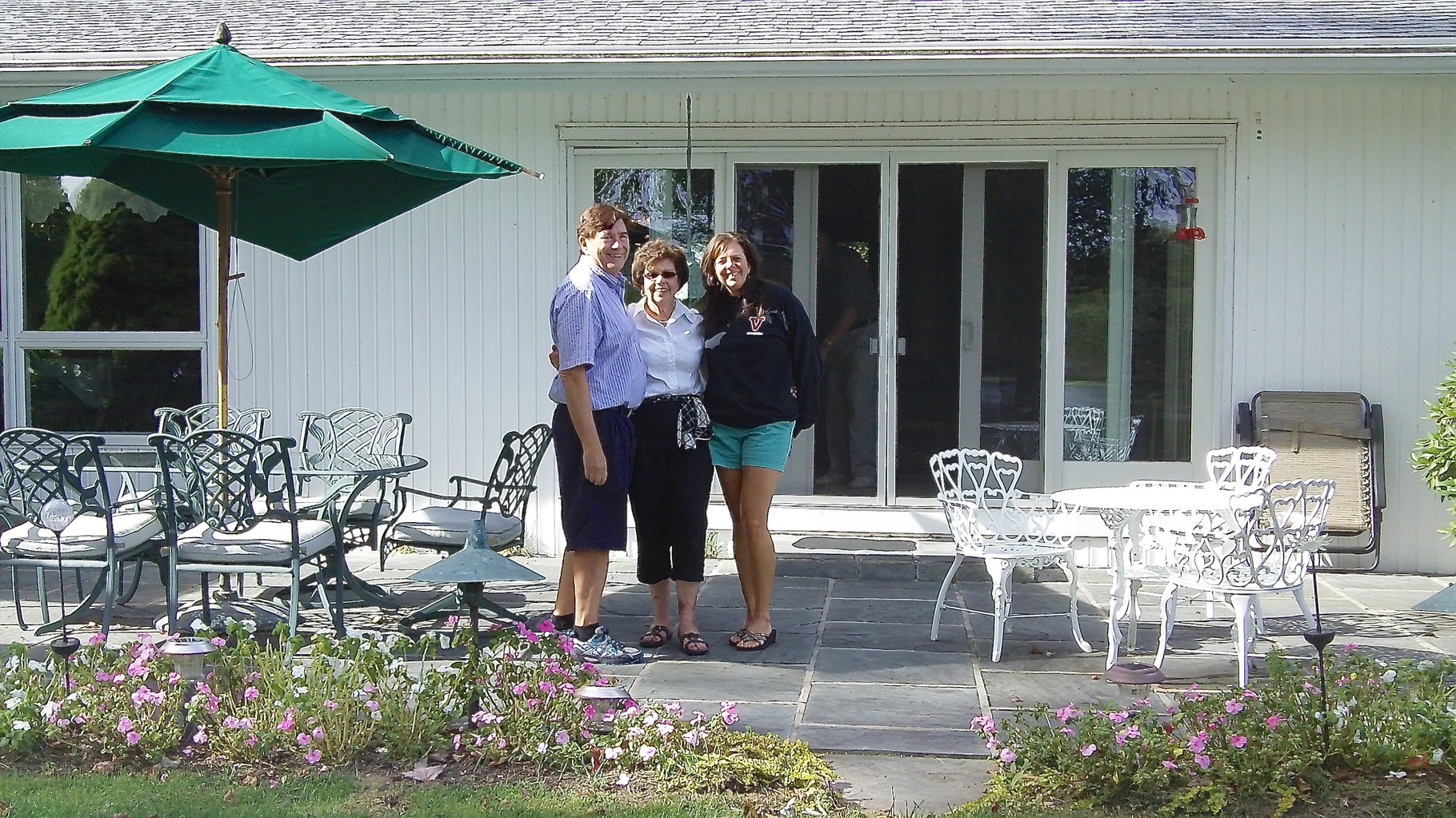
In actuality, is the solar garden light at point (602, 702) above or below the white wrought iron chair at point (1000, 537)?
below

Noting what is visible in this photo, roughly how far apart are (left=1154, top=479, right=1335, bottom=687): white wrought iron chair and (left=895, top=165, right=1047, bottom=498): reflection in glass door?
2845 millimetres

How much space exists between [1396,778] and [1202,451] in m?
3.87

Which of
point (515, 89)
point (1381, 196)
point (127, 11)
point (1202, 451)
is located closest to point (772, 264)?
point (515, 89)

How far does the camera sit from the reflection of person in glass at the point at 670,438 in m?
4.87

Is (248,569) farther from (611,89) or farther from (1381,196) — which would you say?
(1381,196)

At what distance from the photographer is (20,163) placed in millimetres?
4586

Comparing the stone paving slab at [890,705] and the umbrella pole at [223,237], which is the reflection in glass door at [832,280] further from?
the umbrella pole at [223,237]

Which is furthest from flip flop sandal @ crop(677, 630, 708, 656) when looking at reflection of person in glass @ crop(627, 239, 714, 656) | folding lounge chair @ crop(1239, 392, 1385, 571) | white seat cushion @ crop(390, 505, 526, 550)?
folding lounge chair @ crop(1239, 392, 1385, 571)

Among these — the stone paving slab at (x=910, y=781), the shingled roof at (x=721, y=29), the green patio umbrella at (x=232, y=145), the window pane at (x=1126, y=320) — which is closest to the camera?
the stone paving slab at (x=910, y=781)

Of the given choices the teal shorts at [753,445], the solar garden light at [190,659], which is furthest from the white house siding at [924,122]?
the solar garden light at [190,659]

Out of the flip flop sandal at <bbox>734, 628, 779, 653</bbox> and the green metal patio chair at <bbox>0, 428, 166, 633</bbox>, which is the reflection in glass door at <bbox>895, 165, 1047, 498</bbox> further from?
the green metal patio chair at <bbox>0, 428, 166, 633</bbox>

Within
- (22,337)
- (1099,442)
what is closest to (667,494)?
(1099,442)

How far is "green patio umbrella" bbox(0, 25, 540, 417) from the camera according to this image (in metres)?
4.26

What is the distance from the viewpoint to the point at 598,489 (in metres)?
4.75
